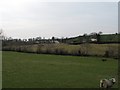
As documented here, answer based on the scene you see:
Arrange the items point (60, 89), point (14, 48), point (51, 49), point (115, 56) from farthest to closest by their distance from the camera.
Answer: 1. point (14, 48)
2. point (51, 49)
3. point (115, 56)
4. point (60, 89)

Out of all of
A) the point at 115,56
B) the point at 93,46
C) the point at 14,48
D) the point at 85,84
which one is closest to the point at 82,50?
the point at 93,46

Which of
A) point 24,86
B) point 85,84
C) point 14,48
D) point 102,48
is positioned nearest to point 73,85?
point 85,84

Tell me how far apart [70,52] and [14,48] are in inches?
665

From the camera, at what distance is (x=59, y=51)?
4859 centimetres

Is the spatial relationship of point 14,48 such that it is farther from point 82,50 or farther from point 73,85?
point 73,85

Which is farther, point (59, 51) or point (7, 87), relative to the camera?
point (59, 51)

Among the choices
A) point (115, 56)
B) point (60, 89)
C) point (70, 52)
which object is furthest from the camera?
point (70, 52)

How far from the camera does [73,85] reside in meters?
14.6

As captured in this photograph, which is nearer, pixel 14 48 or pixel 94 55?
pixel 94 55

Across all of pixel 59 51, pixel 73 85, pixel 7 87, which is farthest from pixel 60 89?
pixel 59 51

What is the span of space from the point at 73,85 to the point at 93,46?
32138mm

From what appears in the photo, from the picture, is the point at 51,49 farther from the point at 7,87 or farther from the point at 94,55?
the point at 7,87

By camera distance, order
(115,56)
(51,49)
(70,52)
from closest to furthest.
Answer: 1. (115,56)
2. (70,52)
3. (51,49)

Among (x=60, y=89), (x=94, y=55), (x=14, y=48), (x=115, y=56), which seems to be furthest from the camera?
(x=14, y=48)
